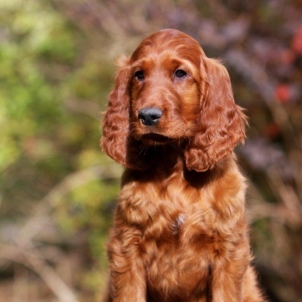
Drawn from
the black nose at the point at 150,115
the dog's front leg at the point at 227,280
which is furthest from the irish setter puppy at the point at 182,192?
the black nose at the point at 150,115

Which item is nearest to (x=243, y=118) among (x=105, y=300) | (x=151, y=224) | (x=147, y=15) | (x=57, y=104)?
(x=151, y=224)

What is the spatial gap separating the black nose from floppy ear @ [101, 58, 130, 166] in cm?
43

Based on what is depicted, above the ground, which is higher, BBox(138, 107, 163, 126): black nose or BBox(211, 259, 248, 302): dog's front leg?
BBox(138, 107, 163, 126): black nose

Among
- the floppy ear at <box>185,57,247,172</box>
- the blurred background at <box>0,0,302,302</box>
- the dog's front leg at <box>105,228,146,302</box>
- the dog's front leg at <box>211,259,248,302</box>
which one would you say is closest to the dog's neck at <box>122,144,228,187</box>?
the floppy ear at <box>185,57,247,172</box>

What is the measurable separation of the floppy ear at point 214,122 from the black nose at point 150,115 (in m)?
0.35

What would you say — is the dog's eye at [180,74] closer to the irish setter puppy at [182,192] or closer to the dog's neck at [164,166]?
the irish setter puppy at [182,192]

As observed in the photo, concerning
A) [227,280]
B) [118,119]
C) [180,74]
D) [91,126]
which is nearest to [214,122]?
[180,74]

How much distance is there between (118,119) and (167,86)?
16.6 inches

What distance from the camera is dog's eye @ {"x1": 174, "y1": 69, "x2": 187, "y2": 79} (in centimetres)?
353

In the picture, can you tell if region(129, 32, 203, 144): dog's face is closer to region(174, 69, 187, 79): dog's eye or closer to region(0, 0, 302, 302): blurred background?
region(174, 69, 187, 79): dog's eye

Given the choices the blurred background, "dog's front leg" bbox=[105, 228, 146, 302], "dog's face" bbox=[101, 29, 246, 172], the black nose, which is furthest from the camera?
the blurred background

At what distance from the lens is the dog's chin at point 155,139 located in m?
3.37

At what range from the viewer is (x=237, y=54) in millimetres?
8180

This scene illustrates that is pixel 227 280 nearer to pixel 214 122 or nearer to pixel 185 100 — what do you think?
pixel 214 122
